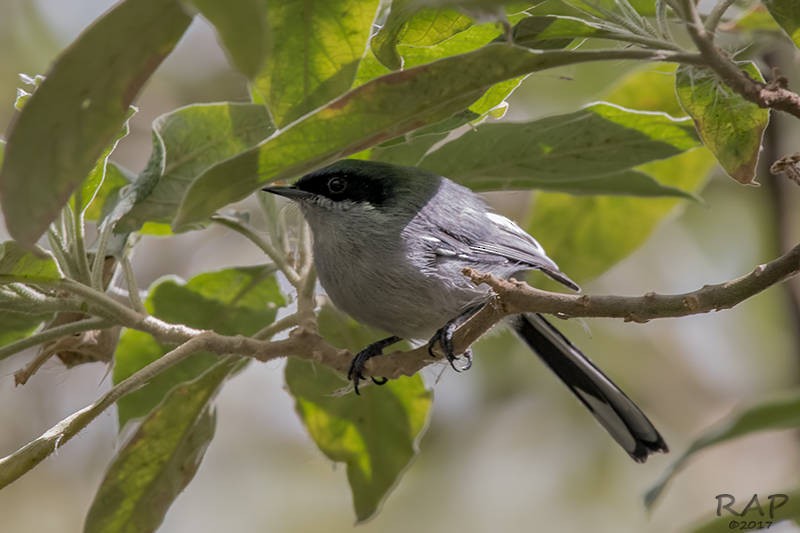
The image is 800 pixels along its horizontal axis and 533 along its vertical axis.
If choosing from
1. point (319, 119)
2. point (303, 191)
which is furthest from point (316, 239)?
point (319, 119)

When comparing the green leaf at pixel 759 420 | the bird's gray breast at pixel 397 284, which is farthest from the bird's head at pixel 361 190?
the green leaf at pixel 759 420

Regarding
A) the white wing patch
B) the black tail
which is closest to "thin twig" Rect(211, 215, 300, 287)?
the white wing patch

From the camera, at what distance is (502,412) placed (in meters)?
6.10

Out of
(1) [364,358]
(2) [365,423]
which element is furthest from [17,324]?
(2) [365,423]

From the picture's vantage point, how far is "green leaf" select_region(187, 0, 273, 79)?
130cm

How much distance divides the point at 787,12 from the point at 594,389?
173 centimetres

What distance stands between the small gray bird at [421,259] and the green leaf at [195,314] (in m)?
0.24

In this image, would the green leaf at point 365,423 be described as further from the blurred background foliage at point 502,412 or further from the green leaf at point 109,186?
the blurred background foliage at point 502,412

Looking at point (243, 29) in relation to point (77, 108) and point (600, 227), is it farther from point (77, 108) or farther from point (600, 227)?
point (600, 227)

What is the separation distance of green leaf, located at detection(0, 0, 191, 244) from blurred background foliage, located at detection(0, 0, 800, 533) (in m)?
3.56

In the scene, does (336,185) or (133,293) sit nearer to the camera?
(133,293)

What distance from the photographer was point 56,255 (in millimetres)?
2367

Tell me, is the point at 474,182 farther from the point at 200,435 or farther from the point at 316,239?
the point at 200,435

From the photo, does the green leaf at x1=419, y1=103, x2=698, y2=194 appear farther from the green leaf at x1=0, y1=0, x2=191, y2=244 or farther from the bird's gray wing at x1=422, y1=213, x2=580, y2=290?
the green leaf at x1=0, y1=0, x2=191, y2=244
